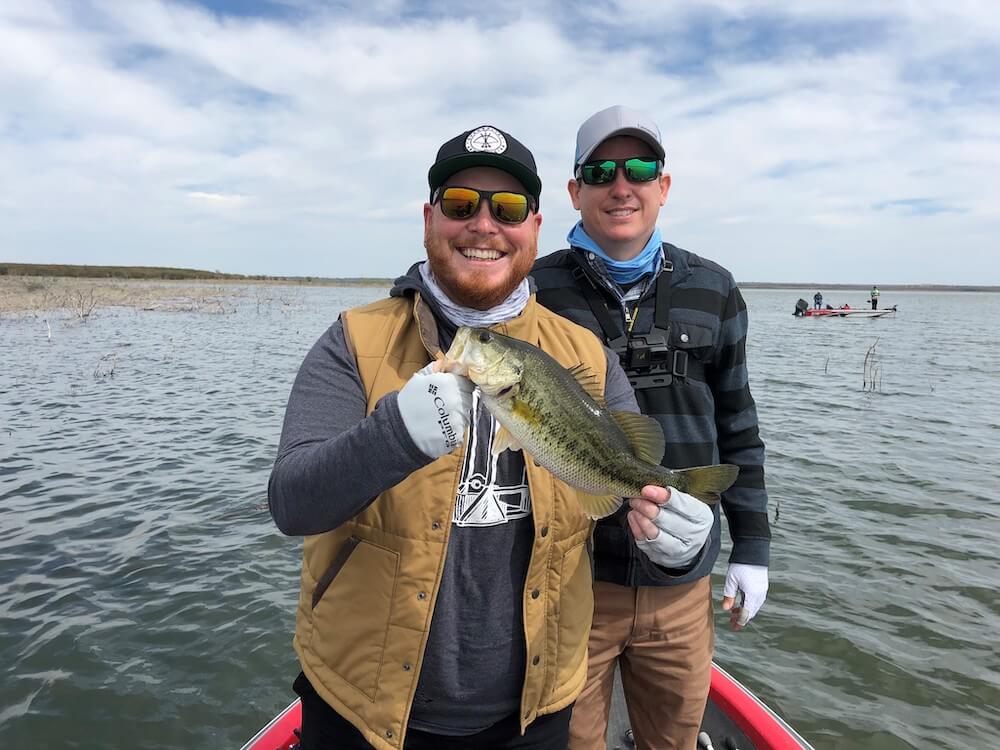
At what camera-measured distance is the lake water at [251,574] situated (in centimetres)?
618

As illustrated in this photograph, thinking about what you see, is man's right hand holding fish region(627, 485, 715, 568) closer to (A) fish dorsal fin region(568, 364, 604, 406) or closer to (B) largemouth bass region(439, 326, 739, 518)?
(B) largemouth bass region(439, 326, 739, 518)

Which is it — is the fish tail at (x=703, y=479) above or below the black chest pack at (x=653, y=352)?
below

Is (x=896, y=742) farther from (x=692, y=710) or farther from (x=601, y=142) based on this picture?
(x=601, y=142)

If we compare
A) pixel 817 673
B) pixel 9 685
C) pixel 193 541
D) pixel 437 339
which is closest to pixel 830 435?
pixel 817 673

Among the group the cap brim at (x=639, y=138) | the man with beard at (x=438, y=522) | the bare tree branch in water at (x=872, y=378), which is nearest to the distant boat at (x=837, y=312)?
the bare tree branch in water at (x=872, y=378)

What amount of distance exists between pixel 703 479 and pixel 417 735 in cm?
171

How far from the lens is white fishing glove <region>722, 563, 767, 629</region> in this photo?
149 inches

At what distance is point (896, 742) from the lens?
5.93 meters

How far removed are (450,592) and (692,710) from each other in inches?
81.8

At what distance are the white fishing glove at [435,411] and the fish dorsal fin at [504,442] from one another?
0.33 meters

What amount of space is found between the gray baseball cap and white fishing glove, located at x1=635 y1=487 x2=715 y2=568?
83.6 inches

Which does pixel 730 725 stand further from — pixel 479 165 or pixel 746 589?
pixel 479 165

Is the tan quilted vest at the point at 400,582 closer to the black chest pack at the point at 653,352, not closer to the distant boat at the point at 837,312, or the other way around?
the black chest pack at the point at 653,352

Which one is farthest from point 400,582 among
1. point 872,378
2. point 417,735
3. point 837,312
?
point 837,312
